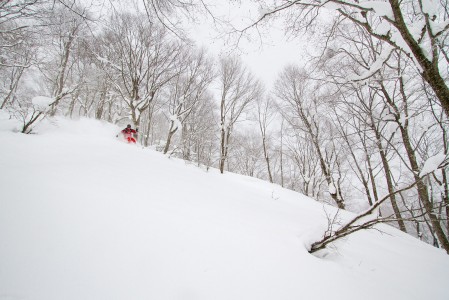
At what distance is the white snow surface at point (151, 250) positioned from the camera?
1.30 meters

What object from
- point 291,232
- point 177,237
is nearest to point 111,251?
point 177,237

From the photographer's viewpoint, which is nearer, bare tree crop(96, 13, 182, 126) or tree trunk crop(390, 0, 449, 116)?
tree trunk crop(390, 0, 449, 116)

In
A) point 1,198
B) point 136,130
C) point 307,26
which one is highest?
point 307,26

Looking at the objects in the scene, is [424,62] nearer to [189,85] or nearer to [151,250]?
[151,250]

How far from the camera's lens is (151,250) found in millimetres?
1647

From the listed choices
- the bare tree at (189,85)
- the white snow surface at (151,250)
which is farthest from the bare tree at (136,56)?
the white snow surface at (151,250)

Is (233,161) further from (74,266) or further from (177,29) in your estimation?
(74,266)

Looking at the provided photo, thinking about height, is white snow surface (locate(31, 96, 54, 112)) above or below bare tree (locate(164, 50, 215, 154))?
below

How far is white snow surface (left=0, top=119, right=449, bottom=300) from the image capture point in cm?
130

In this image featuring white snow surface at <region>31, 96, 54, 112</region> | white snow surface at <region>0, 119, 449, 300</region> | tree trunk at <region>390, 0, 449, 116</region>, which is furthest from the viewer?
white snow surface at <region>31, 96, 54, 112</region>

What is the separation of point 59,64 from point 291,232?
16543mm

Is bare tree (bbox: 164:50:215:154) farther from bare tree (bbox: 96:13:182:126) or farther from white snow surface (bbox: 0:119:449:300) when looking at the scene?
white snow surface (bbox: 0:119:449:300)

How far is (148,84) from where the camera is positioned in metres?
11.6

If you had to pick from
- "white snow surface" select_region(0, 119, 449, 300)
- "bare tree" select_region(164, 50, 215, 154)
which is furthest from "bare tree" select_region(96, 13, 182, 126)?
"white snow surface" select_region(0, 119, 449, 300)
